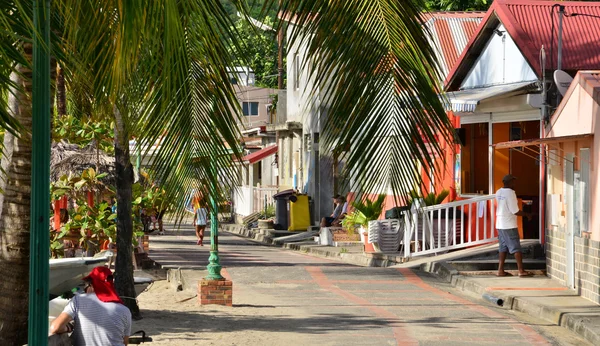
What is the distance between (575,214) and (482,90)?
5576 mm

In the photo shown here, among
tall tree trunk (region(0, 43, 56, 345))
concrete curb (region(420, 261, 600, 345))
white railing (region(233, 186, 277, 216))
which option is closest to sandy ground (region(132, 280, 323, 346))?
concrete curb (region(420, 261, 600, 345))

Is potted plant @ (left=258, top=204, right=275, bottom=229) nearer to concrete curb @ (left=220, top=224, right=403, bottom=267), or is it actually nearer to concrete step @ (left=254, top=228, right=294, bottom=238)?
concrete curb @ (left=220, top=224, right=403, bottom=267)

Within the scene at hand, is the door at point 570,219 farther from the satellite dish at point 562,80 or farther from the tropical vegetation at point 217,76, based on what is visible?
the tropical vegetation at point 217,76

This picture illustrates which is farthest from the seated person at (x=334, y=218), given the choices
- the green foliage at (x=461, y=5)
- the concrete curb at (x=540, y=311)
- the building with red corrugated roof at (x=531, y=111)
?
the concrete curb at (x=540, y=311)

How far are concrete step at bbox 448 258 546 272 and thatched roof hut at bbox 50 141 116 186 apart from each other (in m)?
6.57

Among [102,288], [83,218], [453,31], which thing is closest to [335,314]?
[83,218]

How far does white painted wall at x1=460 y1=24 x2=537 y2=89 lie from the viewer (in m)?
20.9

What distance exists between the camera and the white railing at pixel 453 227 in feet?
69.8

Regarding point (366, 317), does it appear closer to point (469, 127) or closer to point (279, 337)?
point (279, 337)

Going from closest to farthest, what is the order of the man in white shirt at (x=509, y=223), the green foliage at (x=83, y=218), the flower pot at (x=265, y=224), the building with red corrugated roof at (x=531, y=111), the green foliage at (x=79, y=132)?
1. the green foliage at (x=83, y=218)
2. the green foliage at (x=79, y=132)
3. the building with red corrugated roof at (x=531, y=111)
4. the man in white shirt at (x=509, y=223)
5. the flower pot at (x=265, y=224)

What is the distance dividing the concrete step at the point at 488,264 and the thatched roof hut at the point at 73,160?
6569mm

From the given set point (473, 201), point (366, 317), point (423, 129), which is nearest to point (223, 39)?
point (423, 129)

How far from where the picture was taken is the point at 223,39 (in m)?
5.23

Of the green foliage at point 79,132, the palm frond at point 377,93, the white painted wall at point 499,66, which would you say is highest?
the white painted wall at point 499,66
